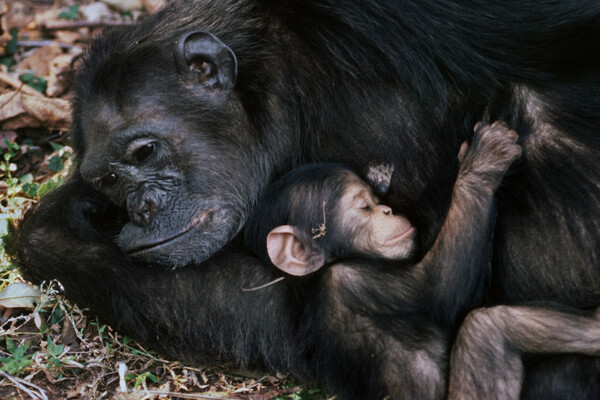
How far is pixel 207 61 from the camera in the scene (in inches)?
195

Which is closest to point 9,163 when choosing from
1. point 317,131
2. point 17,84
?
point 17,84

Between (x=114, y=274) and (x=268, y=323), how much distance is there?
98 centimetres

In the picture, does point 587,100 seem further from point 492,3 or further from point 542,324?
point 542,324

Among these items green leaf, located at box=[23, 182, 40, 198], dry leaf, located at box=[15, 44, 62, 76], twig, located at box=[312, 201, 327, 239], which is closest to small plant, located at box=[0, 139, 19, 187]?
green leaf, located at box=[23, 182, 40, 198]

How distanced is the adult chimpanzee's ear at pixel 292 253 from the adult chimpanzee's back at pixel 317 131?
30 centimetres

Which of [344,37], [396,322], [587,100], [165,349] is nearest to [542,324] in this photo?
[396,322]

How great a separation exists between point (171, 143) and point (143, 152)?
0.17 meters

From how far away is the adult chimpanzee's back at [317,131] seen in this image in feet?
15.1

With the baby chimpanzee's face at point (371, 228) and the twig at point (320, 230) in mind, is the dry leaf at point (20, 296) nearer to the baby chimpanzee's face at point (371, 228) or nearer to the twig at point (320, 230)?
the twig at point (320, 230)

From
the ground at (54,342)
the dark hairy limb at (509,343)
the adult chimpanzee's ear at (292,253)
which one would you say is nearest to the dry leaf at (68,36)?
the ground at (54,342)

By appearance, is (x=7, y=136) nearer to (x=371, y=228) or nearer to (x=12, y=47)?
(x=12, y=47)

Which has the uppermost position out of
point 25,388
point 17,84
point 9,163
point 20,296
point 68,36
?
point 68,36

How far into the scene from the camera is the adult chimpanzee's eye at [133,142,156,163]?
16.3ft

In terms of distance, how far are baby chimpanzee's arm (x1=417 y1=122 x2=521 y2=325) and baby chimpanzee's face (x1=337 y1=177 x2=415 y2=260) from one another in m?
0.25
